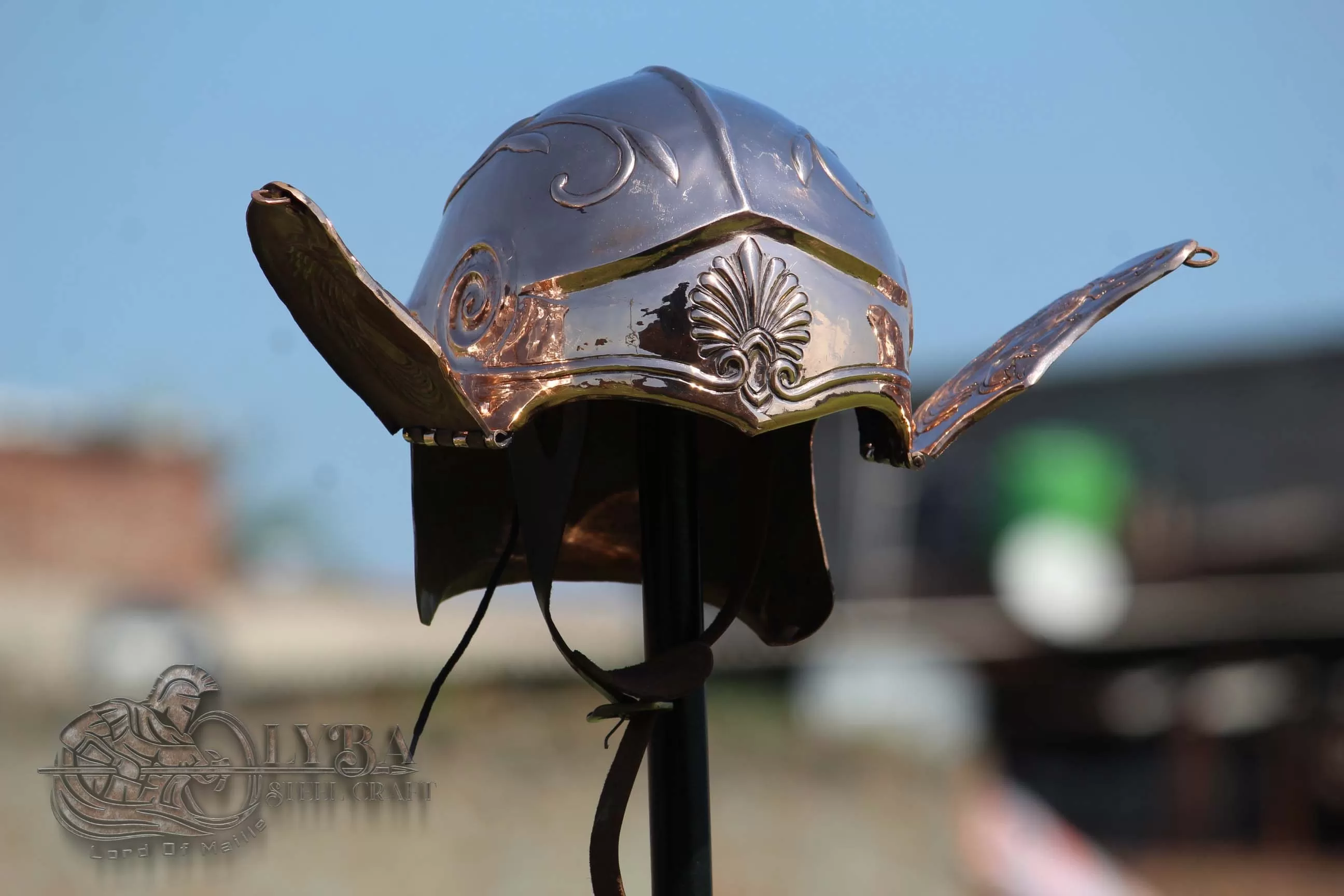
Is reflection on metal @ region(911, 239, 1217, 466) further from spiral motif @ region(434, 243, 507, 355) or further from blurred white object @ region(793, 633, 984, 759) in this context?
blurred white object @ region(793, 633, 984, 759)

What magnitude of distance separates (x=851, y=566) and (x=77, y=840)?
26.8 ft

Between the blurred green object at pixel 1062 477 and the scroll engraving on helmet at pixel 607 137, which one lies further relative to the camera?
the blurred green object at pixel 1062 477

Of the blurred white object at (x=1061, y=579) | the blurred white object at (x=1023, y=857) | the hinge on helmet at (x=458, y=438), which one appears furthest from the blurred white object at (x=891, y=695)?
the hinge on helmet at (x=458, y=438)

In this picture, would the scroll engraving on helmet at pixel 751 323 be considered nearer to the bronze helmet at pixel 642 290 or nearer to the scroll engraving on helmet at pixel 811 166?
the bronze helmet at pixel 642 290

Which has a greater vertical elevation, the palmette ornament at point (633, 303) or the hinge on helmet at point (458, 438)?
the palmette ornament at point (633, 303)

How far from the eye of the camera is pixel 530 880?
5.99 m

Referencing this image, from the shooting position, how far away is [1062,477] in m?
10.1

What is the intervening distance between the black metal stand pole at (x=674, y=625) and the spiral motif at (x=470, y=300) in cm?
28

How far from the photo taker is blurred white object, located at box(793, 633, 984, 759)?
8.43 m

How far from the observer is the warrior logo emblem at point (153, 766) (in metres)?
2.03

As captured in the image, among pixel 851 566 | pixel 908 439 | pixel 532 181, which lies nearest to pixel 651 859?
pixel 908 439

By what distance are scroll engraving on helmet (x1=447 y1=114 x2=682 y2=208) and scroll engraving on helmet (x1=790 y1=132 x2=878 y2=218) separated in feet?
0.53

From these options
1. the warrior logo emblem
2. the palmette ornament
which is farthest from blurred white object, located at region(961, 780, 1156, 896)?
the palmette ornament

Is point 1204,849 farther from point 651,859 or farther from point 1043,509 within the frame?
point 651,859
